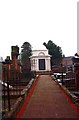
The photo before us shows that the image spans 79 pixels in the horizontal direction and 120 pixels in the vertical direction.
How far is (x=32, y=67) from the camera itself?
46.4 m

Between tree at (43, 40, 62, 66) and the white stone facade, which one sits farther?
tree at (43, 40, 62, 66)

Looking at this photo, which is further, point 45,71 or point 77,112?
point 45,71

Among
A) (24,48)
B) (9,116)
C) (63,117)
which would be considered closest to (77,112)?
(63,117)

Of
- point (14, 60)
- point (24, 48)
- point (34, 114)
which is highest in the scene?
point (24, 48)

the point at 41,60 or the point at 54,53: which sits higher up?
the point at 54,53

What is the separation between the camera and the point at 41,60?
4597cm

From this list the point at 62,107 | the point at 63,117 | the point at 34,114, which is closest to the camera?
the point at 63,117

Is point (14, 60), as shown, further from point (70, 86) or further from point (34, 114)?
point (34, 114)

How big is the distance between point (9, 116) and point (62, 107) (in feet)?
10.2

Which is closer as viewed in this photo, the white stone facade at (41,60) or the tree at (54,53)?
the white stone facade at (41,60)

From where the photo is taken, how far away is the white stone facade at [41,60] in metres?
45.4

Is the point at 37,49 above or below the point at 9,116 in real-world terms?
above

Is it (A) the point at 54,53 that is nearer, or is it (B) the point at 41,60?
(B) the point at 41,60

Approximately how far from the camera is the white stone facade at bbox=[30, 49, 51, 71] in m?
45.4
